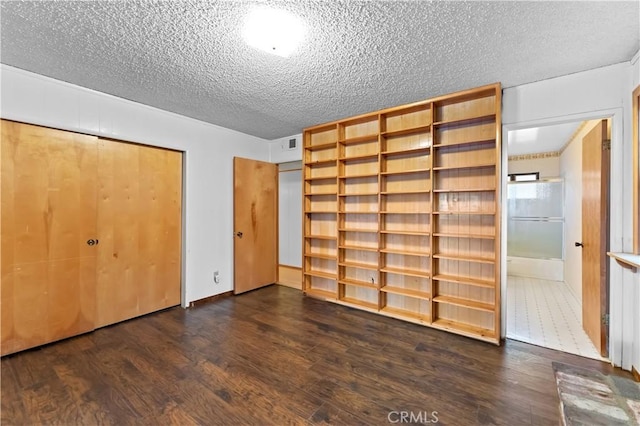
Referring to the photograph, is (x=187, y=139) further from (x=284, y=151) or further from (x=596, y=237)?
(x=596, y=237)

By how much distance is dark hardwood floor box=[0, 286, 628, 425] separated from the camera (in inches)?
66.1

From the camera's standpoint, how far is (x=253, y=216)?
170 inches

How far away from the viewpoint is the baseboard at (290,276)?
15.0ft

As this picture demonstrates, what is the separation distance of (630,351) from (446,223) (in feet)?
5.46

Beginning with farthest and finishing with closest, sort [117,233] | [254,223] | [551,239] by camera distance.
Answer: [551,239]
[254,223]
[117,233]

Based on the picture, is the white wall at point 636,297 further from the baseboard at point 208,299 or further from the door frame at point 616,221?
the baseboard at point 208,299

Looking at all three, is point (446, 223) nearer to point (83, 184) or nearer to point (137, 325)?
point (137, 325)

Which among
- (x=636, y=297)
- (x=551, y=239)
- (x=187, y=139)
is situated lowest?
(x=636, y=297)

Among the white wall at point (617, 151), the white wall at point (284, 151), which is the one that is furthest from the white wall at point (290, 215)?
the white wall at point (617, 151)

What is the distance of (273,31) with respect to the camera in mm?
1787

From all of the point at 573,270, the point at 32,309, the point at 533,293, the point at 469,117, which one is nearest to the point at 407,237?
the point at 469,117

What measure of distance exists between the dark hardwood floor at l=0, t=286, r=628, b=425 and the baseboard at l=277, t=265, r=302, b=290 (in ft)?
5.13

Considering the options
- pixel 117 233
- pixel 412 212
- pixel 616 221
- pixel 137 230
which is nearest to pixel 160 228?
pixel 137 230

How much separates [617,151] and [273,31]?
2.85 m
